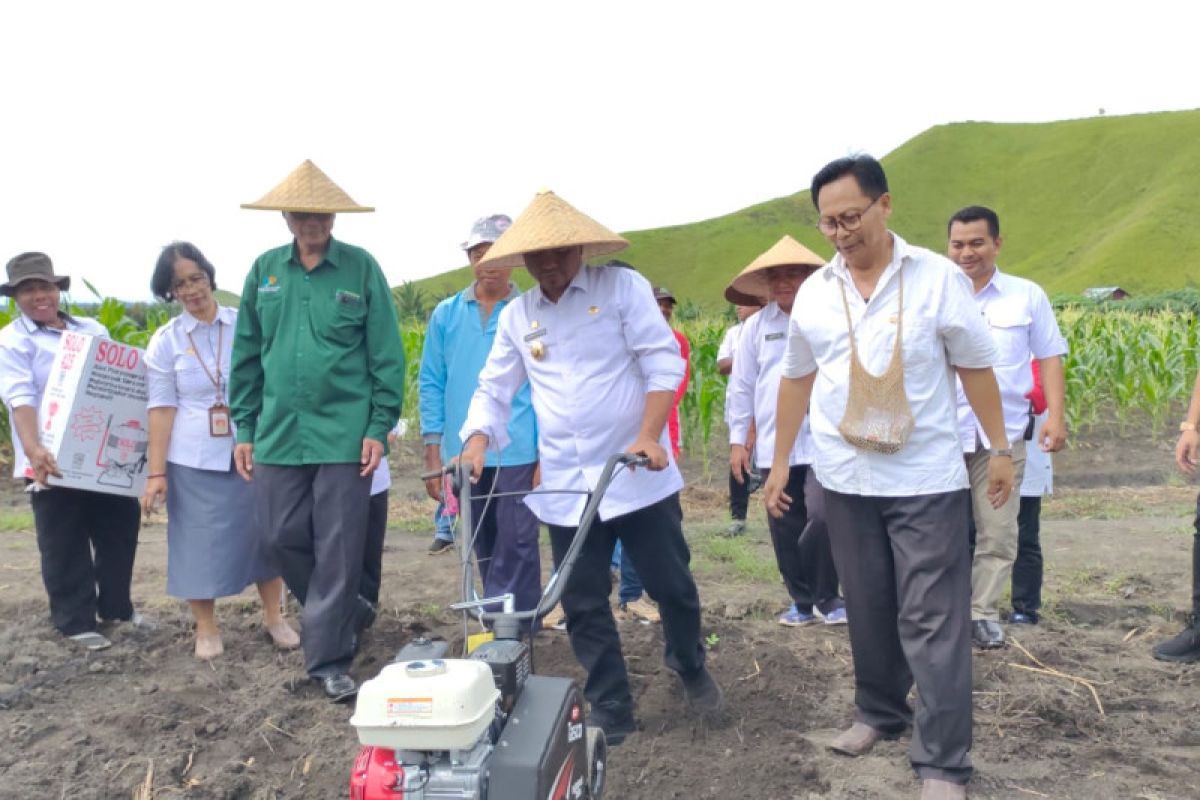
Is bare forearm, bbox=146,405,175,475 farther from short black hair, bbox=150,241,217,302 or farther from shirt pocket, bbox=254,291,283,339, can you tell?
shirt pocket, bbox=254,291,283,339

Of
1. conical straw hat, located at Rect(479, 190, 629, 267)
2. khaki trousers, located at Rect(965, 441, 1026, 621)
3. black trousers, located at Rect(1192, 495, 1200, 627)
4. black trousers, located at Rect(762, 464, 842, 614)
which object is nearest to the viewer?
conical straw hat, located at Rect(479, 190, 629, 267)

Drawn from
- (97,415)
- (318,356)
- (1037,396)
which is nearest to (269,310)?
(318,356)

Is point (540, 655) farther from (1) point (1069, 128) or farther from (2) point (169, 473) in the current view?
(1) point (1069, 128)

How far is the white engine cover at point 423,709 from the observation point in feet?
8.23

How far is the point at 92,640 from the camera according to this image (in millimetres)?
5664

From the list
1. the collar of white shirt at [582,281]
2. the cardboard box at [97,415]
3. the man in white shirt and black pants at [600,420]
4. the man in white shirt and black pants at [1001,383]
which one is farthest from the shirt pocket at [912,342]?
the cardboard box at [97,415]

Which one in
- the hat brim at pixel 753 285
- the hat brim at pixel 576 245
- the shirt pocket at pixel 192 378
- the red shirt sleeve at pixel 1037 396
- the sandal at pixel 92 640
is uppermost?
the hat brim at pixel 576 245

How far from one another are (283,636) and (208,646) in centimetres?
36

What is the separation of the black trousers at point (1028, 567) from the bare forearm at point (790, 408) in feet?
7.16

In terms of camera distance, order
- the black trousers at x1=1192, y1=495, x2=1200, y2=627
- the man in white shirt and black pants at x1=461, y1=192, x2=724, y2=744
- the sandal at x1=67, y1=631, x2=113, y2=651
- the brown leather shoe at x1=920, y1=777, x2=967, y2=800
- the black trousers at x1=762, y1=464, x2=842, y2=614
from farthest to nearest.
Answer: the sandal at x1=67, y1=631, x2=113, y2=651, the black trousers at x1=762, y1=464, x2=842, y2=614, the black trousers at x1=1192, y1=495, x2=1200, y2=627, the man in white shirt and black pants at x1=461, y1=192, x2=724, y2=744, the brown leather shoe at x1=920, y1=777, x2=967, y2=800

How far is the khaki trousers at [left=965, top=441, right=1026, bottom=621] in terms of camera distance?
205 inches

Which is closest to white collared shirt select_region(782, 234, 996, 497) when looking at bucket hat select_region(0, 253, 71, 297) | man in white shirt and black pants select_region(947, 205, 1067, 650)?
man in white shirt and black pants select_region(947, 205, 1067, 650)

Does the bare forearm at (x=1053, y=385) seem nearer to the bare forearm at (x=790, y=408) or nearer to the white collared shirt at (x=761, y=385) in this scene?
the white collared shirt at (x=761, y=385)

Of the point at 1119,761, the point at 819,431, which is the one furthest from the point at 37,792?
the point at 1119,761
